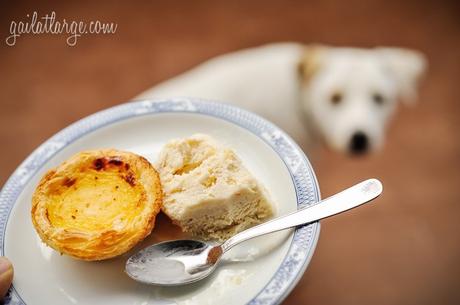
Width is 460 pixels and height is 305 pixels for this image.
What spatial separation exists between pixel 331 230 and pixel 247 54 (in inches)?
33.8

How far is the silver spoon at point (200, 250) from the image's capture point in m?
0.77

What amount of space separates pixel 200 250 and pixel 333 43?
215 centimetres

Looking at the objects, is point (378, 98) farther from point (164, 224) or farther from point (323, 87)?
point (164, 224)

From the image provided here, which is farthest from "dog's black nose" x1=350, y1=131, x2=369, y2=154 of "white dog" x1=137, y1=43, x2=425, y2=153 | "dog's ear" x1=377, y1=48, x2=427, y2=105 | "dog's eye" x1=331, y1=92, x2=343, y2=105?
"dog's ear" x1=377, y1=48, x2=427, y2=105

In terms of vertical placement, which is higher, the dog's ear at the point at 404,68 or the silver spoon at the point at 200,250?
the dog's ear at the point at 404,68

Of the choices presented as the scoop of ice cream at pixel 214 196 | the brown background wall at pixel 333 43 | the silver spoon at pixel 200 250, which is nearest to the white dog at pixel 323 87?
the brown background wall at pixel 333 43

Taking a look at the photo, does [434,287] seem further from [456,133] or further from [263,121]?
[263,121]

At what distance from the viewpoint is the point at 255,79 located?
2035mm

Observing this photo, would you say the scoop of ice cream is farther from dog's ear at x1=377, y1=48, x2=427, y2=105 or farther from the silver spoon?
dog's ear at x1=377, y1=48, x2=427, y2=105

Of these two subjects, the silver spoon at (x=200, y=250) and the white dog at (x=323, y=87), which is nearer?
the silver spoon at (x=200, y=250)

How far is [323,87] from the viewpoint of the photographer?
2.02m

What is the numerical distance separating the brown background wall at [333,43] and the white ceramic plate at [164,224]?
103cm

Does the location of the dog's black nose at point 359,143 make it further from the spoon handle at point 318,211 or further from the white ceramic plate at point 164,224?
the spoon handle at point 318,211

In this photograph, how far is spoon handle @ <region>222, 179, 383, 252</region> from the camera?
77 centimetres
